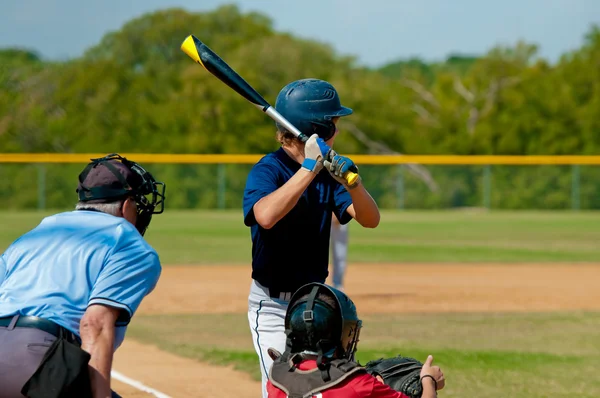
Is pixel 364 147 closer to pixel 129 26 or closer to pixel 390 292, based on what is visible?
pixel 129 26

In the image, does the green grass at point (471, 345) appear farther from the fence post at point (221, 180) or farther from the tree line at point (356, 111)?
the tree line at point (356, 111)

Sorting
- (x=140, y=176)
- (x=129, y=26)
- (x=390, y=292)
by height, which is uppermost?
(x=129, y=26)

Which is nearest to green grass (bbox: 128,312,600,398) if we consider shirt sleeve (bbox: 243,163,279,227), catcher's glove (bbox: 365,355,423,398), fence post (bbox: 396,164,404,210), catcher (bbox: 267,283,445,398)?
catcher's glove (bbox: 365,355,423,398)

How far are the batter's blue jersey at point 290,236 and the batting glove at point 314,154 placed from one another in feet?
0.97

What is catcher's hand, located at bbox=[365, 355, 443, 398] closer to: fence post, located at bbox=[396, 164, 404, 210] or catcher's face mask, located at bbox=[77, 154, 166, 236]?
catcher's face mask, located at bbox=[77, 154, 166, 236]

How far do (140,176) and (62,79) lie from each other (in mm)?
50778

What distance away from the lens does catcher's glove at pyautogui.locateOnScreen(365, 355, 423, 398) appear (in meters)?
3.82

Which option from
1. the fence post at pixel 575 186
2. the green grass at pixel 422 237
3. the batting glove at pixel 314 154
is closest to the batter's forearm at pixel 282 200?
the batting glove at pixel 314 154

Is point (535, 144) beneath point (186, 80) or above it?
beneath

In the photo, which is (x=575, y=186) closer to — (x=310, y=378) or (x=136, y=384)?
(x=136, y=384)

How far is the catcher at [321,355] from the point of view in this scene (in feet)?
11.4

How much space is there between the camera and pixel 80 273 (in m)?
3.13

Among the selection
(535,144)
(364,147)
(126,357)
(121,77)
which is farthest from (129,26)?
(126,357)

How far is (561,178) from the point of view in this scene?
3562 centimetres
